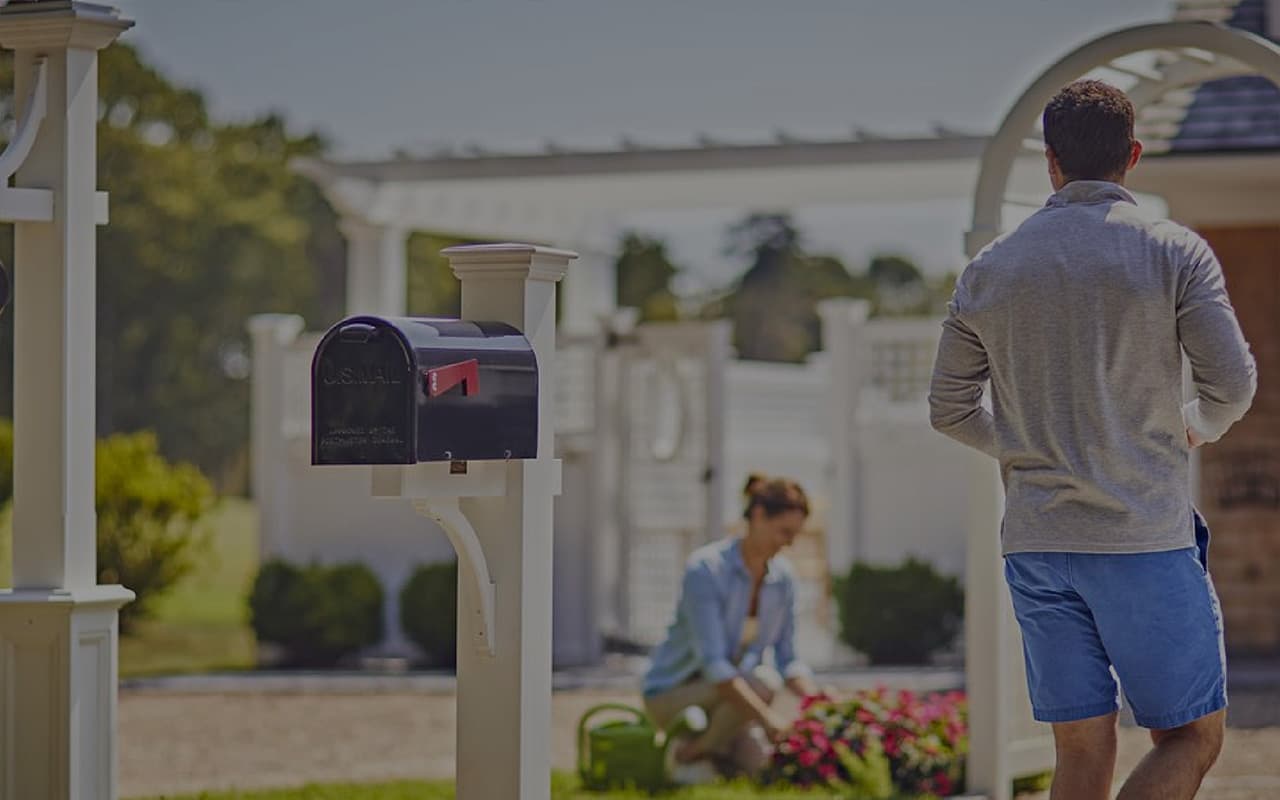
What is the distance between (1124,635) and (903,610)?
8.38 meters

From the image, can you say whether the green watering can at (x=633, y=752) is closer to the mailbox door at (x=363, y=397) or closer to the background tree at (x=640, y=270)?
the mailbox door at (x=363, y=397)

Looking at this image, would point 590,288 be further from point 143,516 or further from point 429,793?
point 429,793

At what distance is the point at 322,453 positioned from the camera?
14.0ft

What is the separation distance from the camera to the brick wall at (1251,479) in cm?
1221

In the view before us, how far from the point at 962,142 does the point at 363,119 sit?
89.2 feet

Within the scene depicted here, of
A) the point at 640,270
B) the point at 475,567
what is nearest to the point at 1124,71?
the point at 475,567

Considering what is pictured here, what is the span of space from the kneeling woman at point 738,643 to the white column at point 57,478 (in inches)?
105

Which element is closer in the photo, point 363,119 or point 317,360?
point 317,360

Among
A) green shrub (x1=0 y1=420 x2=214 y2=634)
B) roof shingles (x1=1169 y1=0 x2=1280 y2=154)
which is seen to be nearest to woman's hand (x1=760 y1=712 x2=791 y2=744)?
roof shingles (x1=1169 y1=0 x2=1280 y2=154)

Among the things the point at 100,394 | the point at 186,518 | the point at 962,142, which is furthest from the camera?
the point at 100,394

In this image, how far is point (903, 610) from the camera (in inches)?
481

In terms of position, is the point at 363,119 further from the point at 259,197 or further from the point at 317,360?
the point at 317,360

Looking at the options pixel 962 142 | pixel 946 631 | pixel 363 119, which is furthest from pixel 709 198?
pixel 363 119

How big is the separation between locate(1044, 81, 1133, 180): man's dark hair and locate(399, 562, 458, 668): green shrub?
8552mm
